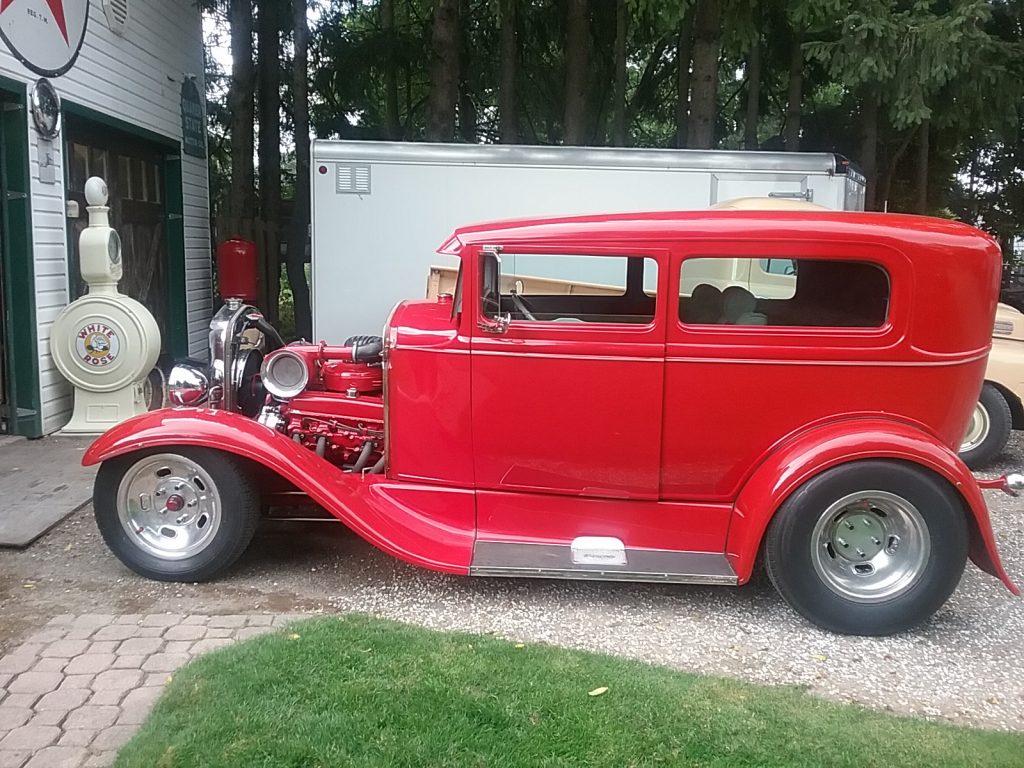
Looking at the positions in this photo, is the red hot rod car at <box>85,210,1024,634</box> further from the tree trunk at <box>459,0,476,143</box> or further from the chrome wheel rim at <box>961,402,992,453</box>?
the tree trunk at <box>459,0,476,143</box>

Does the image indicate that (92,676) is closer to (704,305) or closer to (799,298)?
(704,305)

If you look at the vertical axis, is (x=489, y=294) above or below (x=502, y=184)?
below

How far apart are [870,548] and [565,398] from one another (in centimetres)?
158

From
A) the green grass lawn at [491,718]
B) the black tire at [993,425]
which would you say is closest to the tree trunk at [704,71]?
the black tire at [993,425]

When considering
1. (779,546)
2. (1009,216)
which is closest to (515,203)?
(779,546)

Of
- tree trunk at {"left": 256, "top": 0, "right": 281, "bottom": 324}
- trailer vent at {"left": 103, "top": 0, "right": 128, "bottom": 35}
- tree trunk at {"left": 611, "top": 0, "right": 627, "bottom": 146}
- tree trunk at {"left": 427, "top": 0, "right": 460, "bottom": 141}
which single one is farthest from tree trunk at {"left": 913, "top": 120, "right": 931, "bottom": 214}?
trailer vent at {"left": 103, "top": 0, "right": 128, "bottom": 35}

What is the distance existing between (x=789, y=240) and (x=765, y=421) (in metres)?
0.85

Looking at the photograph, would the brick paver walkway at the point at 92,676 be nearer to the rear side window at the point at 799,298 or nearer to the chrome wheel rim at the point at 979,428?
the rear side window at the point at 799,298

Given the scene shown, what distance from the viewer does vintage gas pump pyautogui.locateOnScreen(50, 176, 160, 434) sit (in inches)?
296

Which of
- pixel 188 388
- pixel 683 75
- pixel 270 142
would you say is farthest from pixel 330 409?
pixel 683 75

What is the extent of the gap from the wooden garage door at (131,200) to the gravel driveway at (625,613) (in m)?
4.57

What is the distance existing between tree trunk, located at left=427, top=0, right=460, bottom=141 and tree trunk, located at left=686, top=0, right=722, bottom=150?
3.06m

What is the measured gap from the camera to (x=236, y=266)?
10.7 m

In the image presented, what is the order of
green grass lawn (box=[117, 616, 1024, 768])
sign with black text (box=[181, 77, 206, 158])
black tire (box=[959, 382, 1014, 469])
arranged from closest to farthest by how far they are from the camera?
green grass lawn (box=[117, 616, 1024, 768]) < black tire (box=[959, 382, 1014, 469]) < sign with black text (box=[181, 77, 206, 158])
